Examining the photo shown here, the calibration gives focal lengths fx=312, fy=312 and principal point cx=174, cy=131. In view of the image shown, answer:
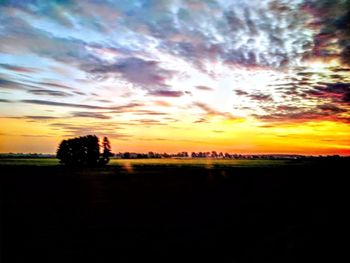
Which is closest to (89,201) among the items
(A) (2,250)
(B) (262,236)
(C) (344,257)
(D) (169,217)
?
(D) (169,217)

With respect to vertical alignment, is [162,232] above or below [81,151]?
below

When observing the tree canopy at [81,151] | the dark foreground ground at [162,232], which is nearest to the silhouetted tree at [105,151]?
the tree canopy at [81,151]

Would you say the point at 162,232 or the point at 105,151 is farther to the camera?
the point at 105,151

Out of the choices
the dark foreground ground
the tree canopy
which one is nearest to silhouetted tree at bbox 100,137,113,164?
the tree canopy

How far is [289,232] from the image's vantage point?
1616 cm

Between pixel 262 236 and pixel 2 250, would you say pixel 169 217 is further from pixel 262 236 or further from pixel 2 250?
pixel 2 250

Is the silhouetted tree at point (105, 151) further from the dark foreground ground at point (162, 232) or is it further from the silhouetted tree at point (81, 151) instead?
the dark foreground ground at point (162, 232)

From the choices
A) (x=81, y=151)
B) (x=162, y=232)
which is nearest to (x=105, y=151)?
(x=81, y=151)

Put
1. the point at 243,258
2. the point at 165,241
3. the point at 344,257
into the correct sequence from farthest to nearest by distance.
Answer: the point at 165,241
the point at 243,258
the point at 344,257

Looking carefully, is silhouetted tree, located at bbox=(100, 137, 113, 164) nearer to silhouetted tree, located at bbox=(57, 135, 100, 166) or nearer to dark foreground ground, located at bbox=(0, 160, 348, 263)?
silhouetted tree, located at bbox=(57, 135, 100, 166)

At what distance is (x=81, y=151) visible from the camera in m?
123

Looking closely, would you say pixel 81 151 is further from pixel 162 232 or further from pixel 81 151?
pixel 162 232

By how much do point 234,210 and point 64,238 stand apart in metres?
14.3

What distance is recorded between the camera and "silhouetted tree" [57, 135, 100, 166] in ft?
401
